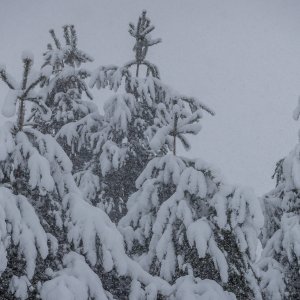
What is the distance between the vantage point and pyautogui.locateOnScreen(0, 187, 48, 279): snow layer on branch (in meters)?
4.91

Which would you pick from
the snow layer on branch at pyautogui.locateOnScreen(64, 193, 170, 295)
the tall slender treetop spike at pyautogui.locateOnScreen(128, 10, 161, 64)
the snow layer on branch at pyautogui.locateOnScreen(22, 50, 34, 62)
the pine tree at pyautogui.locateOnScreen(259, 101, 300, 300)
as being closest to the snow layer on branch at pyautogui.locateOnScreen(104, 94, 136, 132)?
the tall slender treetop spike at pyautogui.locateOnScreen(128, 10, 161, 64)

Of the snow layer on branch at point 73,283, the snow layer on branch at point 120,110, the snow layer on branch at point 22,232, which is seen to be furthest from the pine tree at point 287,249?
the snow layer on branch at point 22,232

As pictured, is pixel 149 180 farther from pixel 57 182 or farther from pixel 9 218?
pixel 9 218

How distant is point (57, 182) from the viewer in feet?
19.4

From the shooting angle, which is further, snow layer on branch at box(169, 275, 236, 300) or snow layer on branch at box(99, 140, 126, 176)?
snow layer on branch at box(99, 140, 126, 176)

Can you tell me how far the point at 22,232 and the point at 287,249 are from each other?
13.5ft

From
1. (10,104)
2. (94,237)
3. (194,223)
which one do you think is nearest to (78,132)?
(194,223)

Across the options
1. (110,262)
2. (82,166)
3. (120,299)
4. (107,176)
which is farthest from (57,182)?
(82,166)

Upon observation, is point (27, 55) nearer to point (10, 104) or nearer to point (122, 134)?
point (10, 104)

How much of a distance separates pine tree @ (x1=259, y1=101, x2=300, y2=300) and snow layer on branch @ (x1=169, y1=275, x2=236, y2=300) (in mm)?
1409

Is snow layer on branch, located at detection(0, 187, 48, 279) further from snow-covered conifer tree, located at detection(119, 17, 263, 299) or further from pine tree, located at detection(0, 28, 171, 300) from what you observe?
snow-covered conifer tree, located at detection(119, 17, 263, 299)

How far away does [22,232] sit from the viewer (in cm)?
501

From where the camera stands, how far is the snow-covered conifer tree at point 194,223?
643 cm

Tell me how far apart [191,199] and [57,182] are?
7.09 ft
